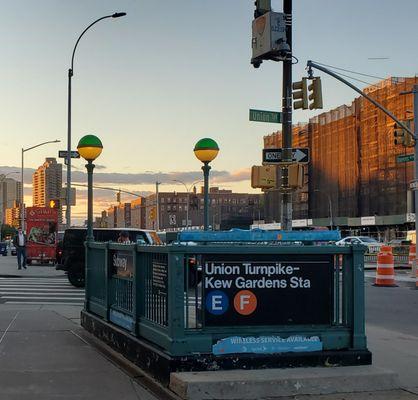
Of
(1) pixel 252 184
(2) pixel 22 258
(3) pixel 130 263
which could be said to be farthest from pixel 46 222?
(3) pixel 130 263

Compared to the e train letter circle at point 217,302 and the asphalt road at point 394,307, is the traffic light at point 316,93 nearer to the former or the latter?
the asphalt road at point 394,307

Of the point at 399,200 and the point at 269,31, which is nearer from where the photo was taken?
the point at 269,31

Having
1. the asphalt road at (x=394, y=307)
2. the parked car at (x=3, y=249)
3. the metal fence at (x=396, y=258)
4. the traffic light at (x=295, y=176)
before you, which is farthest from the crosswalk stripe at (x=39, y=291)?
the parked car at (x=3, y=249)

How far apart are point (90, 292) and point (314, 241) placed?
4627 mm

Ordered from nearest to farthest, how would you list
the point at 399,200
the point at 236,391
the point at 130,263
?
the point at 236,391 → the point at 130,263 → the point at 399,200

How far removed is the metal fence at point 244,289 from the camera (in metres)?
6.20

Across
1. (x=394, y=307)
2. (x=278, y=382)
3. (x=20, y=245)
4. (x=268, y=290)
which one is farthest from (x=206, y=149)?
(x=20, y=245)

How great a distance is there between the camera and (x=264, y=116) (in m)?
12.0

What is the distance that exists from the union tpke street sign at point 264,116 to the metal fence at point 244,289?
221 inches

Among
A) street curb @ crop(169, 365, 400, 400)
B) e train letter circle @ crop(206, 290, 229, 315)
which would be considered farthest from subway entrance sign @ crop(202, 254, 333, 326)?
street curb @ crop(169, 365, 400, 400)

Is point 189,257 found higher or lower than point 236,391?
higher

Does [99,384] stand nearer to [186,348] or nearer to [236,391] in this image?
[186,348]

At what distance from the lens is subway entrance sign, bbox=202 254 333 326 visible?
6320mm

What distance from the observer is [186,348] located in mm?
6137
